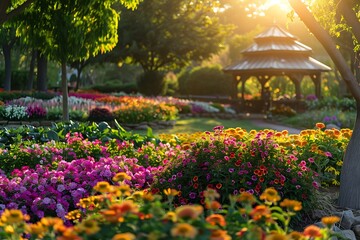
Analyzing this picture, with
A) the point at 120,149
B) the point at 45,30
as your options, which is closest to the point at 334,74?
the point at 45,30

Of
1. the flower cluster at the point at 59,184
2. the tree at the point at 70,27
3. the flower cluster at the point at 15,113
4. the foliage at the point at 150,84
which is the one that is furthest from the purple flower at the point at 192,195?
the foliage at the point at 150,84

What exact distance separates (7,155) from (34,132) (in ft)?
7.26

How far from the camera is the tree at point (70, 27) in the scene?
1008 centimetres

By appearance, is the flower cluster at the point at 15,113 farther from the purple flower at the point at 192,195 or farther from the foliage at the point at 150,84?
the foliage at the point at 150,84

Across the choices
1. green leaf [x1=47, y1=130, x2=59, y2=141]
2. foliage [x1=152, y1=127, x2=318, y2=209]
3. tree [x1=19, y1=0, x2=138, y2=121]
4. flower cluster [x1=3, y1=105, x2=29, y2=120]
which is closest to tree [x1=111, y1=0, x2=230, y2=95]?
flower cluster [x1=3, y1=105, x2=29, y2=120]

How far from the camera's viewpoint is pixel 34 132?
10078 mm

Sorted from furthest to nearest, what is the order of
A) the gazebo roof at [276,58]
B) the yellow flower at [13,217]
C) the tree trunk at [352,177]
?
the gazebo roof at [276,58], the tree trunk at [352,177], the yellow flower at [13,217]

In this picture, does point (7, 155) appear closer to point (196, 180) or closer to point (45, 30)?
point (196, 180)

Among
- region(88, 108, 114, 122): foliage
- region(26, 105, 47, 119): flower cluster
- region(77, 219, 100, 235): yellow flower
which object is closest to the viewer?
region(77, 219, 100, 235): yellow flower

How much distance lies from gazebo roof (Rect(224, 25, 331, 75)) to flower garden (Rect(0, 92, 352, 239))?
1824cm

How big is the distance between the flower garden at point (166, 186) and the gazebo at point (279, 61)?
60.2ft

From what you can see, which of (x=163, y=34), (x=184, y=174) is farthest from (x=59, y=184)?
(x=163, y=34)

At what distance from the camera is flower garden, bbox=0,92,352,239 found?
2887mm

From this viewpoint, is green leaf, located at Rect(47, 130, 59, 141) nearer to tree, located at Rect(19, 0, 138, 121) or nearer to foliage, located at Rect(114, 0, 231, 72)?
tree, located at Rect(19, 0, 138, 121)
